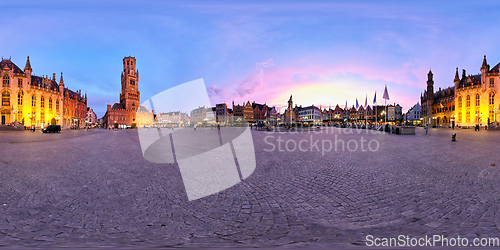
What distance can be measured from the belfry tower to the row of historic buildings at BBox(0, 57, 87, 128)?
176 ft

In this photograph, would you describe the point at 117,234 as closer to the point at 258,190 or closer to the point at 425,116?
the point at 258,190

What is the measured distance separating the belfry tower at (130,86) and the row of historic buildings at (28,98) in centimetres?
5372

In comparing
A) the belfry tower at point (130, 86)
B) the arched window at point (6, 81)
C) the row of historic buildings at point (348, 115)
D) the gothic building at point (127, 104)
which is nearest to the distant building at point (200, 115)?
the gothic building at point (127, 104)

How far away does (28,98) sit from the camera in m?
58.9

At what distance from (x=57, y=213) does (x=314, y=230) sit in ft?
16.4

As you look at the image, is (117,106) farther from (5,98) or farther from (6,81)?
(5,98)

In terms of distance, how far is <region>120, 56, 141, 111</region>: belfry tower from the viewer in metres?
126

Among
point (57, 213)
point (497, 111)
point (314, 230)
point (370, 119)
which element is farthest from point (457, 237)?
point (370, 119)

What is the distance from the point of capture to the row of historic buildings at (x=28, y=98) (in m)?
55.9

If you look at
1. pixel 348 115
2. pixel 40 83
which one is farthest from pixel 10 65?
pixel 348 115

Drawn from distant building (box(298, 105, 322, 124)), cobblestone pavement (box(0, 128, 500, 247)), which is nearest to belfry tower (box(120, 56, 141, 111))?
distant building (box(298, 105, 322, 124))

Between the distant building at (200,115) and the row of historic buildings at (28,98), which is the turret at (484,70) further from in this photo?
the distant building at (200,115)

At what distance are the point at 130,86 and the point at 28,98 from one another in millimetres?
72189

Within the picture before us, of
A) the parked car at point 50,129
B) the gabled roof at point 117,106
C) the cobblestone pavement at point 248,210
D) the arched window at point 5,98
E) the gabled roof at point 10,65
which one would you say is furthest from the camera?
the gabled roof at point 117,106
